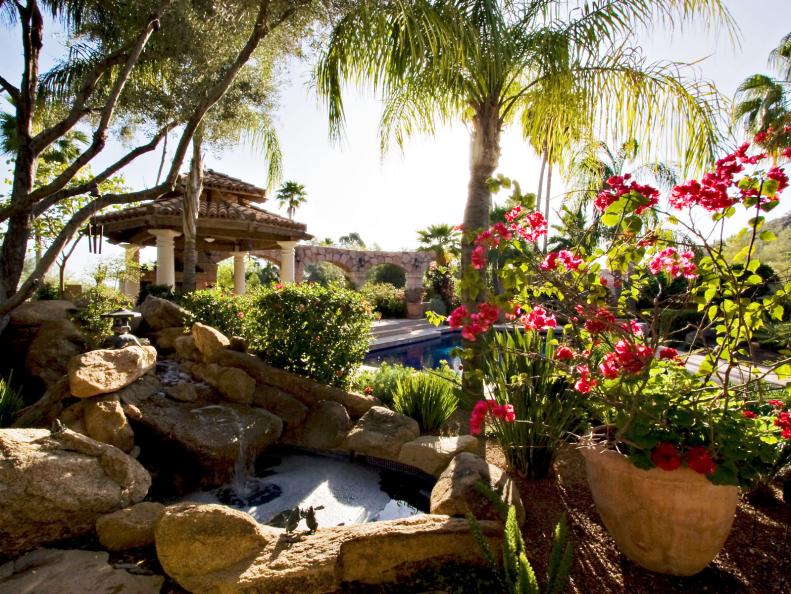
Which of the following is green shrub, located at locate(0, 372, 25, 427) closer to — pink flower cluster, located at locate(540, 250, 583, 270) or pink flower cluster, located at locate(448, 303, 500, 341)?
pink flower cluster, located at locate(448, 303, 500, 341)

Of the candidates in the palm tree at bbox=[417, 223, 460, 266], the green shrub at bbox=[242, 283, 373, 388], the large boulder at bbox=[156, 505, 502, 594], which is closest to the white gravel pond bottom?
the large boulder at bbox=[156, 505, 502, 594]

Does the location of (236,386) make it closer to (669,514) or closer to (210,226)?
(669,514)

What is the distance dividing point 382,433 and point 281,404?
1406 mm

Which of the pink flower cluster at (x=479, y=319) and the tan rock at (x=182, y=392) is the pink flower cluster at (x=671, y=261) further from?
the tan rock at (x=182, y=392)

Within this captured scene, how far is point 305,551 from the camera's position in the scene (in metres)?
2.28

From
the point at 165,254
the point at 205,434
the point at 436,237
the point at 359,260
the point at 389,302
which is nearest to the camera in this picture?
the point at 205,434

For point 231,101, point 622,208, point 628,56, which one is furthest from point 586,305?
point 231,101

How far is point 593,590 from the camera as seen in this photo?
82.1 inches

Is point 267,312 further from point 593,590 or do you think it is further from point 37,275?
point 593,590

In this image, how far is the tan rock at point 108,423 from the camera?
151 inches

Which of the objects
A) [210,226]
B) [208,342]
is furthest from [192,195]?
[208,342]

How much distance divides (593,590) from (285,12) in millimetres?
6264

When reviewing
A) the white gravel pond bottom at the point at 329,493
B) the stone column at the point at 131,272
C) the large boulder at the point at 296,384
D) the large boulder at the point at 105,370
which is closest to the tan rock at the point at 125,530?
the white gravel pond bottom at the point at 329,493

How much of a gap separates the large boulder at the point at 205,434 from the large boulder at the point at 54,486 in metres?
1.18
